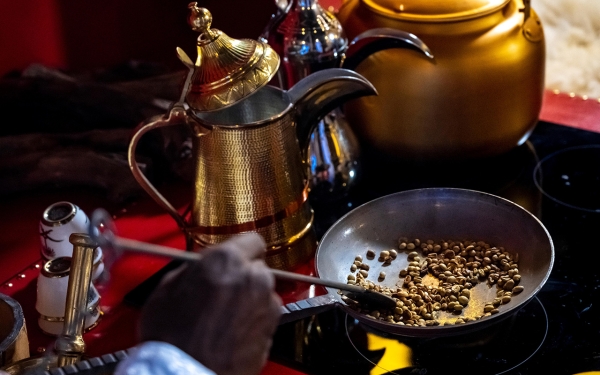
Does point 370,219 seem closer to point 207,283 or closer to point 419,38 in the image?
point 419,38

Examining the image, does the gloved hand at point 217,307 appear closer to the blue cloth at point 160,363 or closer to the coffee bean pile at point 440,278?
the blue cloth at point 160,363

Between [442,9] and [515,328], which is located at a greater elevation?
[442,9]

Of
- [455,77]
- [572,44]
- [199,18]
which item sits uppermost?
[199,18]

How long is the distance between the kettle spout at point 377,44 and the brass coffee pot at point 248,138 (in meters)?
0.09

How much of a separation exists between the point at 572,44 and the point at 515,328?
1.06m

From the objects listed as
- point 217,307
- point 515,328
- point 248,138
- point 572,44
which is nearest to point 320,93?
point 248,138

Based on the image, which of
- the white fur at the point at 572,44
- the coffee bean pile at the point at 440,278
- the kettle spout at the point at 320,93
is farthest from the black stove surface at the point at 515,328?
the white fur at the point at 572,44

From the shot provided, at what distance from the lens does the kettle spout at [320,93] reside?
34.6 inches

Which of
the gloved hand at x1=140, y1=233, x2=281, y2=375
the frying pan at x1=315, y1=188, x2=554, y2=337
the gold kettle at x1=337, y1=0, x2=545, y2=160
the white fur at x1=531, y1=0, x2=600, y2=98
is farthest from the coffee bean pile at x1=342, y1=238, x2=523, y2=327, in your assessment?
the white fur at x1=531, y1=0, x2=600, y2=98

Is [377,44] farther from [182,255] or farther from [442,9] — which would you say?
A: [182,255]

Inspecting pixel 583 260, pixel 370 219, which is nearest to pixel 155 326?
pixel 370 219

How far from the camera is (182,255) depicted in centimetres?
51

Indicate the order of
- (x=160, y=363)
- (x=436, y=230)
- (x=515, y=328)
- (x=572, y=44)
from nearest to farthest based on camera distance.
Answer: (x=160, y=363), (x=515, y=328), (x=436, y=230), (x=572, y=44)

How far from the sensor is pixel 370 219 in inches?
36.5
